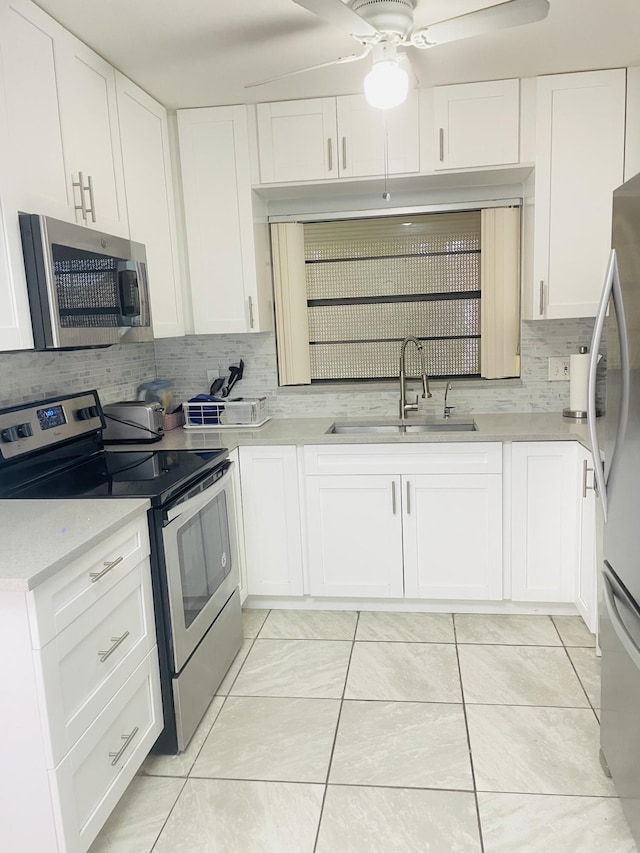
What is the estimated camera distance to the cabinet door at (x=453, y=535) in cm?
288

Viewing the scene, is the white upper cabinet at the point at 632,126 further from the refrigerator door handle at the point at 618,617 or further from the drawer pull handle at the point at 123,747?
the drawer pull handle at the point at 123,747

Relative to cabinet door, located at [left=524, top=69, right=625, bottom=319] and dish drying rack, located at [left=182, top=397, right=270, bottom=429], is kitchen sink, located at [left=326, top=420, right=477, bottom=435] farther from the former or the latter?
cabinet door, located at [left=524, top=69, right=625, bottom=319]

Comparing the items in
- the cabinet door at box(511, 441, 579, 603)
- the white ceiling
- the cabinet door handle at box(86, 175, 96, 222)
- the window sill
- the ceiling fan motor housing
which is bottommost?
the cabinet door at box(511, 441, 579, 603)

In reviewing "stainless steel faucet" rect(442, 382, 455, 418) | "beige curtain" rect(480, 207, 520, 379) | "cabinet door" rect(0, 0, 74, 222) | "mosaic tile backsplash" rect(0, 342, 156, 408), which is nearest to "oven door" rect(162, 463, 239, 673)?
"mosaic tile backsplash" rect(0, 342, 156, 408)

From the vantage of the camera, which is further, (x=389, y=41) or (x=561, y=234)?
(x=561, y=234)

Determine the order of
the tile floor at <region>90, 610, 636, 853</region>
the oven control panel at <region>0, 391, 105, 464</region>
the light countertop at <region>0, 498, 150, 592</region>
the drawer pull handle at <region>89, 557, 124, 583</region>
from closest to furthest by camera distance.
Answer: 1. the light countertop at <region>0, 498, 150, 592</region>
2. the drawer pull handle at <region>89, 557, 124, 583</region>
3. the tile floor at <region>90, 610, 636, 853</region>
4. the oven control panel at <region>0, 391, 105, 464</region>

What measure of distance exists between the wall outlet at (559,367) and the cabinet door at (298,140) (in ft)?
4.73

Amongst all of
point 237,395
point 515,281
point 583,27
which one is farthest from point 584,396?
point 237,395

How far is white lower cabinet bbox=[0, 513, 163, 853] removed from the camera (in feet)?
4.66

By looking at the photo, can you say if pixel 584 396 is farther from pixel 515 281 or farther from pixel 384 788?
pixel 384 788

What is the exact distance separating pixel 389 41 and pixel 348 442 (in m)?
1.58

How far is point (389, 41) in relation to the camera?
6.53ft

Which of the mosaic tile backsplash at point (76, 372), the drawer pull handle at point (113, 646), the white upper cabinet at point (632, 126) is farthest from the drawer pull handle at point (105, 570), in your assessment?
the white upper cabinet at point (632, 126)

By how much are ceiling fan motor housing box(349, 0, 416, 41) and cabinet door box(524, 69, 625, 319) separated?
1.10m
